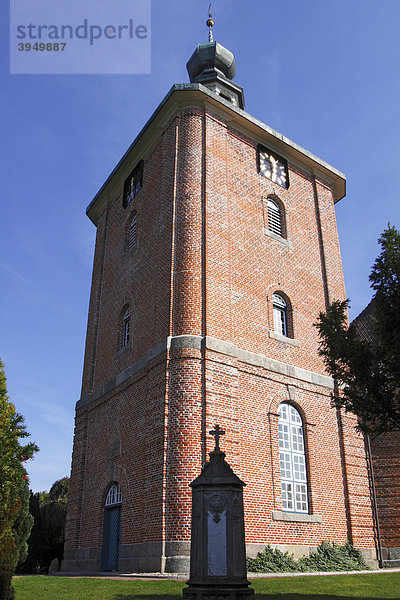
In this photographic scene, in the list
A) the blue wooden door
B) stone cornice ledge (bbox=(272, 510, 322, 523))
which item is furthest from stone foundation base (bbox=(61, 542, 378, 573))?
stone cornice ledge (bbox=(272, 510, 322, 523))

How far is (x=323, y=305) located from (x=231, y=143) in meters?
6.67

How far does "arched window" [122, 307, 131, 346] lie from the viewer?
1837 centimetres

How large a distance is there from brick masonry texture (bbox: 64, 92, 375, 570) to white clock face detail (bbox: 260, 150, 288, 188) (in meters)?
0.35

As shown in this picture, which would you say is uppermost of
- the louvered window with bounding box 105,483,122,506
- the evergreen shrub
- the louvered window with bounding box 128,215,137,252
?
the louvered window with bounding box 128,215,137,252

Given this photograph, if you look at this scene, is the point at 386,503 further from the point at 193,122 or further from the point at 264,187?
the point at 193,122

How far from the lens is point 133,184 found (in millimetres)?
21078

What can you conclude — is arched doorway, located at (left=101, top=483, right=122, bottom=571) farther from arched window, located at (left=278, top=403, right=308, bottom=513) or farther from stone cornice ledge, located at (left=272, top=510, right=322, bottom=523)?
arched window, located at (left=278, top=403, right=308, bottom=513)

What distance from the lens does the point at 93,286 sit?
2216 centimetres

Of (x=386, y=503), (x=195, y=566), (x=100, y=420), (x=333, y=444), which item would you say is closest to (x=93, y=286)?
(x=100, y=420)

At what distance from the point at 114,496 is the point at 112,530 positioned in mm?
934

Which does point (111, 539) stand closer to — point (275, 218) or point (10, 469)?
point (10, 469)

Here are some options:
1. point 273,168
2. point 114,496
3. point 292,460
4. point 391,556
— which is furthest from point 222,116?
point 391,556

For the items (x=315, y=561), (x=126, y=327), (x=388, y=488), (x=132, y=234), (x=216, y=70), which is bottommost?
(x=315, y=561)

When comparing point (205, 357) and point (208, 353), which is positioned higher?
point (208, 353)
